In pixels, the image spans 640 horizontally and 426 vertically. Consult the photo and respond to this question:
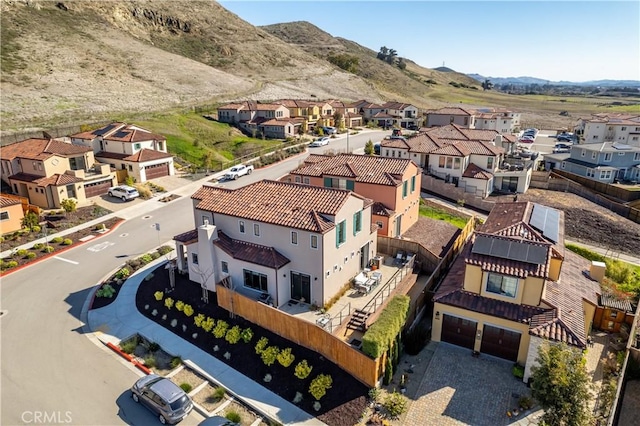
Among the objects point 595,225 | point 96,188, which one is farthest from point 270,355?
point 595,225

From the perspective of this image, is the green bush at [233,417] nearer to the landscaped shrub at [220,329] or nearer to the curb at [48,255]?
the landscaped shrub at [220,329]

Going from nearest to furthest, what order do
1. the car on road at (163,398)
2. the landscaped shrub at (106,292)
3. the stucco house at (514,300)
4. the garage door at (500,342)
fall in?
the car on road at (163,398), the stucco house at (514,300), the garage door at (500,342), the landscaped shrub at (106,292)

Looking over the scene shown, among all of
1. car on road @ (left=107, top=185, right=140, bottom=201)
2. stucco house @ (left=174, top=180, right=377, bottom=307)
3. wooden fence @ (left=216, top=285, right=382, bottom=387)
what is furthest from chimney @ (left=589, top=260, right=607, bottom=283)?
car on road @ (left=107, top=185, right=140, bottom=201)

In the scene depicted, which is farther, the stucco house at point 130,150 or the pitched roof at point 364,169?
the stucco house at point 130,150

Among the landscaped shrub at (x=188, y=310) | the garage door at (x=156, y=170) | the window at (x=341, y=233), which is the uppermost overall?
the window at (x=341, y=233)

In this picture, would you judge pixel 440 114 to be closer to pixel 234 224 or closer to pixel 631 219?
pixel 631 219

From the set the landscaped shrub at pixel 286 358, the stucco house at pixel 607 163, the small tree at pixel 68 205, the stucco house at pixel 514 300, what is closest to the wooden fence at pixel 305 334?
the landscaped shrub at pixel 286 358

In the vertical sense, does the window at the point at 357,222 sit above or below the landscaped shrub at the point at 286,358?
above
